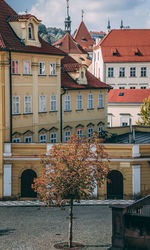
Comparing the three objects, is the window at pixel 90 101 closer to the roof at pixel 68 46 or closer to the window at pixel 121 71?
the window at pixel 121 71

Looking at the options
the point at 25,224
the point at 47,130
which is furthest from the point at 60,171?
the point at 47,130

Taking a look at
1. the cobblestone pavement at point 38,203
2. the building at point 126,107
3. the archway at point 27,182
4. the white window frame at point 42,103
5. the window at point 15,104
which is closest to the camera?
the cobblestone pavement at point 38,203

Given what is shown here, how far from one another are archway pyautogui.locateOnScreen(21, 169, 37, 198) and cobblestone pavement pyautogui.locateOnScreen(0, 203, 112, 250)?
2.52 m

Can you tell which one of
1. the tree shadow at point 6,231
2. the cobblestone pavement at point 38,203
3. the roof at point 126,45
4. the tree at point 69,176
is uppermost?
the roof at point 126,45

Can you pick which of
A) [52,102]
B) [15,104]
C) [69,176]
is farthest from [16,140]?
[69,176]

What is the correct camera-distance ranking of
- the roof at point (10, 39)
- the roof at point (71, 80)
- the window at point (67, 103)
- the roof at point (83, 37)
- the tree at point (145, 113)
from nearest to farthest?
the roof at point (10, 39) → the window at point (67, 103) → the roof at point (71, 80) → the tree at point (145, 113) → the roof at point (83, 37)

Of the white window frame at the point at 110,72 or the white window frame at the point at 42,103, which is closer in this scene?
the white window frame at the point at 42,103

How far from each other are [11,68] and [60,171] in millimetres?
15755

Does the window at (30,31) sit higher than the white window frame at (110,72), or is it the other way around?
the white window frame at (110,72)

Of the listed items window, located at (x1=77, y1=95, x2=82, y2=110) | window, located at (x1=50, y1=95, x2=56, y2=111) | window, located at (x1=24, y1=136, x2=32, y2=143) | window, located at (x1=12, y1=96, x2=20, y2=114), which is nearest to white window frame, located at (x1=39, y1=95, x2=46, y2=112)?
window, located at (x1=50, y1=95, x2=56, y2=111)

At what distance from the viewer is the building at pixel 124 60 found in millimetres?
96062

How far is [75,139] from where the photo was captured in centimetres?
2662

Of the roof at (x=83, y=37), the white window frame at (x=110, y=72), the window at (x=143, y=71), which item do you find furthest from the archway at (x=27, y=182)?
the roof at (x=83, y=37)

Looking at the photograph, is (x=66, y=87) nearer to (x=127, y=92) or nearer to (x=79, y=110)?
(x=79, y=110)
